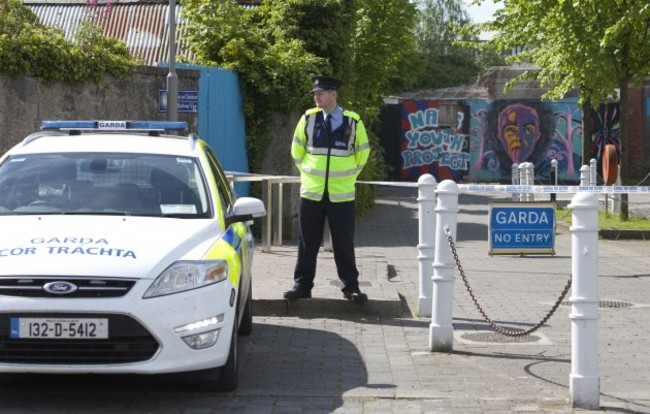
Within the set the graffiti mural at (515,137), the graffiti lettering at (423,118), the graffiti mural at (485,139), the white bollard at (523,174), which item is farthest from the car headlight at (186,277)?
the graffiti lettering at (423,118)

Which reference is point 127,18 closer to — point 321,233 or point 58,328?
point 321,233

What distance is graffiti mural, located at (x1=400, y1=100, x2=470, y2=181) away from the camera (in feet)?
145

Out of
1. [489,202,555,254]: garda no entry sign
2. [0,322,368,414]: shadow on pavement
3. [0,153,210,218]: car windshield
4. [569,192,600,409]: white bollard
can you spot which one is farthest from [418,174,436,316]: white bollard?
[489,202,555,254]: garda no entry sign

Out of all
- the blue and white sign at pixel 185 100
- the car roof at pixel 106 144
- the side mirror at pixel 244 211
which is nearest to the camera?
the side mirror at pixel 244 211

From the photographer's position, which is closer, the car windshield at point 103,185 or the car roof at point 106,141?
the car windshield at point 103,185

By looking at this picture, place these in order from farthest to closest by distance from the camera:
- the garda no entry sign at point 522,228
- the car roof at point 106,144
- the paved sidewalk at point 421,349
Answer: the garda no entry sign at point 522,228, the car roof at point 106,144, the paved sidewalk at point 421,349

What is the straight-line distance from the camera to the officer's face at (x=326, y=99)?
10789 millimetres

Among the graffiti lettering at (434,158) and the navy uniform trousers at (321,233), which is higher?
the graffiti lettering at (434,158)

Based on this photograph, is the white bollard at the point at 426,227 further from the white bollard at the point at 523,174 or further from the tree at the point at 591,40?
the white bollard at the point at 523,174

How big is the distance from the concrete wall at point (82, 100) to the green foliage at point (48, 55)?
5.3 inches

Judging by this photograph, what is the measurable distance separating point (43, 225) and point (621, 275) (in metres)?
9.27

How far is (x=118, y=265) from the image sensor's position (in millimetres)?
6891

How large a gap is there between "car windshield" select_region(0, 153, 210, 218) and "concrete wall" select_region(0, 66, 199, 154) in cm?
682

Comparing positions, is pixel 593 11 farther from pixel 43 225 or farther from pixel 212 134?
pixel 43 225
